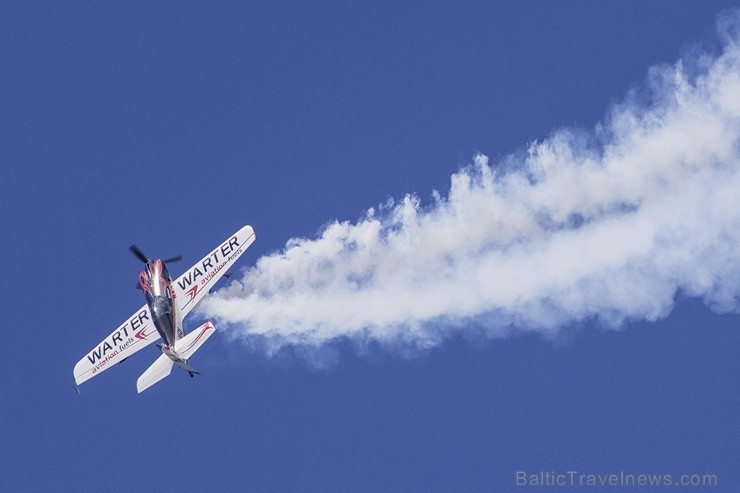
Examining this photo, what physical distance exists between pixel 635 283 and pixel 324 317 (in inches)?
423

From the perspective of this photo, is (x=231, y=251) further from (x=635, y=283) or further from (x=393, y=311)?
(x=635, y=283)

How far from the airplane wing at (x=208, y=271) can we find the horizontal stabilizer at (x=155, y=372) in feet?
6.41

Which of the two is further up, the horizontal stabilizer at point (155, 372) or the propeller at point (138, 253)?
the propeller at point (138, 253)

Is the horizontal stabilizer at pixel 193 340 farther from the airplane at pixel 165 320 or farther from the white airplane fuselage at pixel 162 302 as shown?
the white airplane fuselage at pixel 162 302

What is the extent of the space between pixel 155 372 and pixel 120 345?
120 inches

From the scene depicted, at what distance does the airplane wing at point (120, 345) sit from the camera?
173ft

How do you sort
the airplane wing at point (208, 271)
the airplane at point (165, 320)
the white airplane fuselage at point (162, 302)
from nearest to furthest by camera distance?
the airplane at point (165, 320) < the white airplane fuselage at point (162, 302) < the airplane wing at point (208, 271)

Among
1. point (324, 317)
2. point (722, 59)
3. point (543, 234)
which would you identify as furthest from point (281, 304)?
point (722, 59)

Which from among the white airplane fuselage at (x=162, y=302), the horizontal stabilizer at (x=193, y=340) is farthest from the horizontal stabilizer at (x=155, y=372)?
the horizontal stabilizer at (x=193, y=340)

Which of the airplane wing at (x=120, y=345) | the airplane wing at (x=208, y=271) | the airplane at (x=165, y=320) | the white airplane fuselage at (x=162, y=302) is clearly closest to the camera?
the airplane at (x=165, y=320)

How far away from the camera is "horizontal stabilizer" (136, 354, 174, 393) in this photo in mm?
50531

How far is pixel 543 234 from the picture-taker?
155 ft

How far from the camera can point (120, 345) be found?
5306 cm

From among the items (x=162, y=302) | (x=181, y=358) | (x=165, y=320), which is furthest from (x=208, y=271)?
(x=181, y=358)
